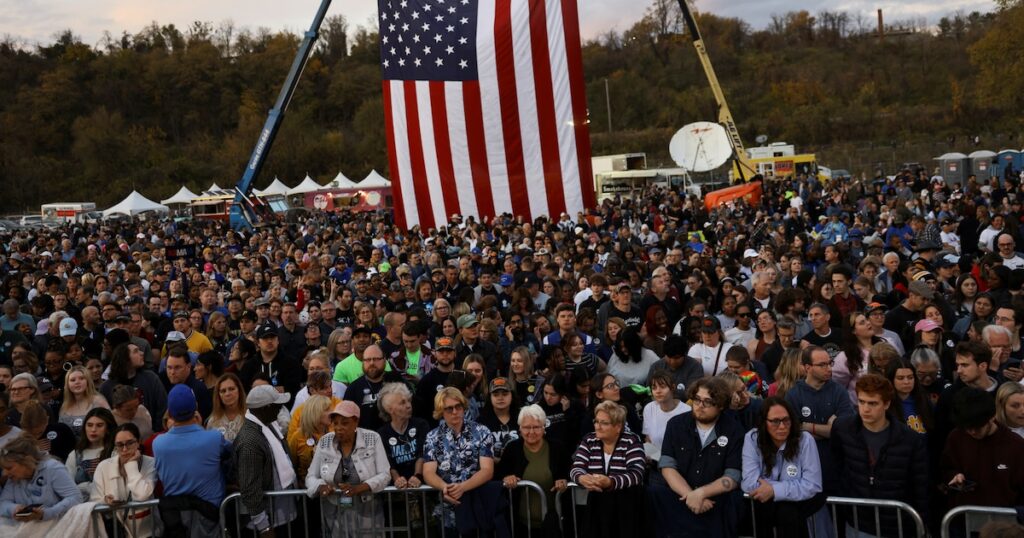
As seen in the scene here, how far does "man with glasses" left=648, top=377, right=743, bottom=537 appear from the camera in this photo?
503 centimetres

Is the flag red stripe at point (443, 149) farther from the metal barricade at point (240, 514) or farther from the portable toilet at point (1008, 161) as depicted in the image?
the portable toilet at point (1008, 161)

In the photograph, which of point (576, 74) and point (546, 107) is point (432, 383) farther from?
point (576, 74)

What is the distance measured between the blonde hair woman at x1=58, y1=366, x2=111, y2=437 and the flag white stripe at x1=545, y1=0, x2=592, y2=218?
1436 cm

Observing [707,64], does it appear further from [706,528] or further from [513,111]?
[706,528]

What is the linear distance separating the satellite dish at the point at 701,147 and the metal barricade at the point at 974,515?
29.7 metres

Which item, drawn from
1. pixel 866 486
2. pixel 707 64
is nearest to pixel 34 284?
pixel 866 486

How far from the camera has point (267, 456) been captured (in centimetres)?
548

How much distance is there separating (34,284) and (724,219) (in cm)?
1295

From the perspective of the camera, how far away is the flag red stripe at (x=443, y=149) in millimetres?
20281

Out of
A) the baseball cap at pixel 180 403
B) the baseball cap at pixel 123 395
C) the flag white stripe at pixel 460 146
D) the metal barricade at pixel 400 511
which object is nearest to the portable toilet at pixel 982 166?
the flag white stripe at pixel 460 146

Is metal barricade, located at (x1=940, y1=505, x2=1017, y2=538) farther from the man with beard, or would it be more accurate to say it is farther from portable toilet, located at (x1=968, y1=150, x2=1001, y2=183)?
portable toilet, located at (x1=968, y1=150, x2=1001, y2=183)

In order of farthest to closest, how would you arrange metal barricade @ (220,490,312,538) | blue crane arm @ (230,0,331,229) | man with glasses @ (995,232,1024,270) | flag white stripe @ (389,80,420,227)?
blue crane arm @ (230,0,331,229)
flag white stripe @ (389,80,420,227)
man with glasses @ (995,232,1024,270)
metal barricade @ (220,490,312,538)

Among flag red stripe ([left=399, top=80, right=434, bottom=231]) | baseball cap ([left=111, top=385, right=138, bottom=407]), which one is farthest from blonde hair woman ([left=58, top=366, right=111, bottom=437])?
flag red stripe ([left=399, top=80, right=434, bottom=231])

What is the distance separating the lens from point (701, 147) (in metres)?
34.0
